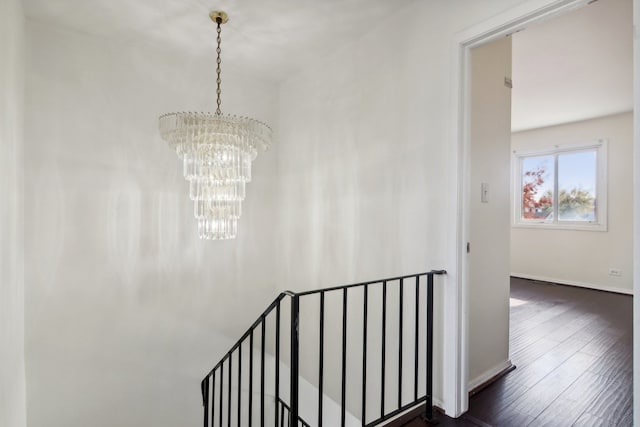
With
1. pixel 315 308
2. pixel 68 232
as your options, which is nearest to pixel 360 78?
pixel 315 308

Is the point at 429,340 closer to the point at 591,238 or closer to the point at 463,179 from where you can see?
the point at 463,179

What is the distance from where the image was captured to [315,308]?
3256 millimetres

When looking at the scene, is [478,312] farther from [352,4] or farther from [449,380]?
[352,4]

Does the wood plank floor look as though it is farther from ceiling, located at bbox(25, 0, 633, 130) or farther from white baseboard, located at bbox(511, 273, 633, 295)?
ceiling, located at bbox(25, 0, 633, 130)

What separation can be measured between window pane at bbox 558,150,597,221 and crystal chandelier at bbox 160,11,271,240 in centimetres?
544

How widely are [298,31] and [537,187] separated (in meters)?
5.22

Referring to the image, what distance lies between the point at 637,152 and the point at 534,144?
524 centimetres

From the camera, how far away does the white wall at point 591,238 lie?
4746mm

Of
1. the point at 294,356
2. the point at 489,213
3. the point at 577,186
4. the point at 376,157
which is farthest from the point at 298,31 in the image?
the point at 577,186

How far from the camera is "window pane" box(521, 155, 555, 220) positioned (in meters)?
5.67

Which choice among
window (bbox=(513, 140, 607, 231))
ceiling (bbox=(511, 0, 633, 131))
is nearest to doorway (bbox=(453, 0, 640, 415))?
ceiling (bbox=(511, 0, 633, 131))

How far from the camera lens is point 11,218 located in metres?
2.10

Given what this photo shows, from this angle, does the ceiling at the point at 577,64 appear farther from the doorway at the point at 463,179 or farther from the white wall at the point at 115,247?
the white wall at the point at 115,247

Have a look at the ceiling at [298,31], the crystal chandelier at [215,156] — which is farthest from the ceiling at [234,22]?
the crystal chandelier at [215,156]
